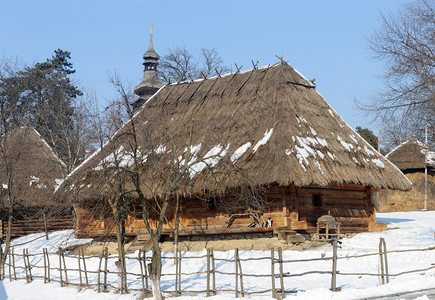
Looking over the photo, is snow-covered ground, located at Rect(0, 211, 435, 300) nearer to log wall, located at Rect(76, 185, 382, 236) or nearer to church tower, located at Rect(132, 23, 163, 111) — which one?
log wall, located at Rect(76, 185, 382, 236)

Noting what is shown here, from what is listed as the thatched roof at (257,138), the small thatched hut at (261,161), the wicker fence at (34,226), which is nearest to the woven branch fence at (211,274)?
the small thatched hut at (261,161)

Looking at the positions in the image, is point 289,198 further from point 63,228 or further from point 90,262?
point 63,228

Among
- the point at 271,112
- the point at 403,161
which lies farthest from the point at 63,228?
the point at 403,161

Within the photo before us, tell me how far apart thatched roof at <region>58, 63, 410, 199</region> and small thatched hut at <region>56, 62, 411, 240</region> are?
1.8 inches

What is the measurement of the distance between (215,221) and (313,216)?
332 centimetres

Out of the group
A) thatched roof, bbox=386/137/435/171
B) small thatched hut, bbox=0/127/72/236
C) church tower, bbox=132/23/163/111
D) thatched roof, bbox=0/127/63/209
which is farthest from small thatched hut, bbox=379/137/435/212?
thatched roof, bbox=0/127/63/209

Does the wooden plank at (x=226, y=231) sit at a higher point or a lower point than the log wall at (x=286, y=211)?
lower

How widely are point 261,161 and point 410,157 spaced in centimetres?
2322

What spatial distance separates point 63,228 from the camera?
29047 millimetres

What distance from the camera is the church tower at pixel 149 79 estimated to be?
43.4 m

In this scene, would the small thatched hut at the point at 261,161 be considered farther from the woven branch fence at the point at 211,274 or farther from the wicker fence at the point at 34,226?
the wicker fence at the point at 34,226

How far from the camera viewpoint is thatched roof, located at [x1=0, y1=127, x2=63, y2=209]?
2661 centimetres

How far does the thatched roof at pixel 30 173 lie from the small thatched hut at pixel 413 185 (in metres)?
21.7

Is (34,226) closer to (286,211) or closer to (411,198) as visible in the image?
(286,211)
